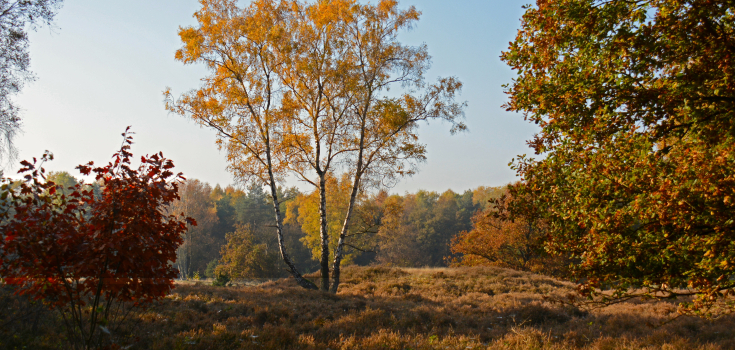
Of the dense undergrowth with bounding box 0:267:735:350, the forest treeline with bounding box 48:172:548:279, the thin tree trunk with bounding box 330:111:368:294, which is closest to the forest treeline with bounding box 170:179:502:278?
the forest treeline with bounding box 48:172:548:279

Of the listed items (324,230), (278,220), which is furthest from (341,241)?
(278,220)

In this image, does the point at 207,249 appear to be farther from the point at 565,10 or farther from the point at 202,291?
the point at 565,10

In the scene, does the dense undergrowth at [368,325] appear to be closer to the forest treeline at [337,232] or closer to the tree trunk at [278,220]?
the tree trunk at [278,220]

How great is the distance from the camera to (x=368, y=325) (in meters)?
9.22

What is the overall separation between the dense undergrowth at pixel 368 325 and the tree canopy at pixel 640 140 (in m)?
1.45

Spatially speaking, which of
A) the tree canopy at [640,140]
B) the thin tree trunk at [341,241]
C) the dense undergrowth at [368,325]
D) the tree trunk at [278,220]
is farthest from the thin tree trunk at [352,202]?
the tree canopy at [640,140]

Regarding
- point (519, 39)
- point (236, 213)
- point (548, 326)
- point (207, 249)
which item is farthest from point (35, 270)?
point (236, 213)

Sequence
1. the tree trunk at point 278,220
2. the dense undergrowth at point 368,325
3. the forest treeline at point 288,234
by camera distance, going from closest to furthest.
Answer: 1. the dense undergrowth at point 368,325
2. the tree trunk at point 278,220
3. the forest treeline at point 288,234

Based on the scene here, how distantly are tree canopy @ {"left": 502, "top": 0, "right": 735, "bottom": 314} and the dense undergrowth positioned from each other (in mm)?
1447

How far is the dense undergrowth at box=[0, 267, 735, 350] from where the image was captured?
279 inches

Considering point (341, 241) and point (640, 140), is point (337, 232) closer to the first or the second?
point (341, 241)

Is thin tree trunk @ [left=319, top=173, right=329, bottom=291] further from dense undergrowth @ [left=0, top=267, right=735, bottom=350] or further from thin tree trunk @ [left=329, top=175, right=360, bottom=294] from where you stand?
dense undergrowth @ [left=0, top=267, right=735, bottom=350]

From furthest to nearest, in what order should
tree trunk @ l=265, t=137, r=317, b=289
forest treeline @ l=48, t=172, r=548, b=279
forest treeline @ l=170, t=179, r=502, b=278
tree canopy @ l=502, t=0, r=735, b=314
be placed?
forest treeline @ l=170, t=179, r=502, b=278
forest treeline @ l=48, t=172, r=548, b=279
tree trunk @ l=265, t=137, r=317, b=289
tree canopy @ l=502, t=0, r=735, b=314

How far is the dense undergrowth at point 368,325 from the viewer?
7074mm
